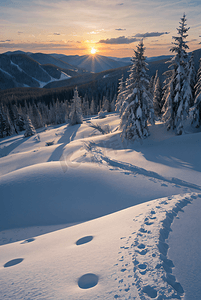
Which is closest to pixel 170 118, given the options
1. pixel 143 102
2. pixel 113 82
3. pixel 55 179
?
pixel 143 102

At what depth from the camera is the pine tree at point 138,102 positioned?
16.0m

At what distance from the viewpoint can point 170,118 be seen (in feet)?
57.7

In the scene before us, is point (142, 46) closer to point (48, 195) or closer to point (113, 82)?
point (48, 195)

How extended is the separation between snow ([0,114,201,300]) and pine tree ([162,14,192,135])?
8.18m

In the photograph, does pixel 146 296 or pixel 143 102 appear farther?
pixel 143 102

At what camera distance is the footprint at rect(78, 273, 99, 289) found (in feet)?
8.77

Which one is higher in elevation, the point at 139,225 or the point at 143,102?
the point at 143,102

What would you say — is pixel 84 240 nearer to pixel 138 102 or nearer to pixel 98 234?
pixel 98 234

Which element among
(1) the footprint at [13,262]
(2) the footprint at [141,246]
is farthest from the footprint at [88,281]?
(1) the footprint at [13,262]

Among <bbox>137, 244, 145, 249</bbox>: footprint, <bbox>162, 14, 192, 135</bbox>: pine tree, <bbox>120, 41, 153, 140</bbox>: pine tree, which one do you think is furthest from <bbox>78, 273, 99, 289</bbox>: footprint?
<bbox>162, 14, 192, 135</bbox>: pine tree

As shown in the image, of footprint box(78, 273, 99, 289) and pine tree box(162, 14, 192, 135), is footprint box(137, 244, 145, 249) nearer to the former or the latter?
footprint box(78, 273, 99, 289)

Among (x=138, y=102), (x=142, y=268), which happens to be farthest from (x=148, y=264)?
(x=138, y=102)

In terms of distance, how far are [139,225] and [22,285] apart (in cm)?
307

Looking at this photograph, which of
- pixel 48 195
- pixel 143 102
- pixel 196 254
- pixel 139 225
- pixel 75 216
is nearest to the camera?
pixel 196 254
